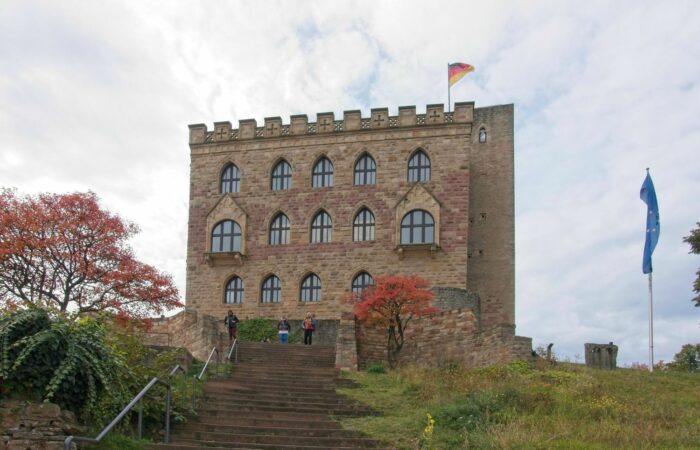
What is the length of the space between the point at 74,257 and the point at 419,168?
14397 millimetres

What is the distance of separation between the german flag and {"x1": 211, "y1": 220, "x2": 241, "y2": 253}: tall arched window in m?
11.9

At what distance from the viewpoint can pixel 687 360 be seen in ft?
93.9

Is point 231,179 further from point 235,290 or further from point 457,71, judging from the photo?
point 457,71

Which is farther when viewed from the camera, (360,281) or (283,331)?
(360,281)

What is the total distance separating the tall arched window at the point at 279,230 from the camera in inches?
1398

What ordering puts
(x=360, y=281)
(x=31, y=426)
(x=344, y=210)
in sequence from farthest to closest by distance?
(x=344, y=210) < (x=360, y=281) < (x=31, y=426)

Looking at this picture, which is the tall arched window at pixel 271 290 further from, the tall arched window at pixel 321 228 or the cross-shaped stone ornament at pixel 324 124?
the cross-shaped stone ornament at pixel 324 124

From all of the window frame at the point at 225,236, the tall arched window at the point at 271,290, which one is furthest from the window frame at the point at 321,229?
the window frame at the point at 225,236

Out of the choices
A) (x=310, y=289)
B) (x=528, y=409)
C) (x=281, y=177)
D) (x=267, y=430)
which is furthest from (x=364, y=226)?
(x=267, y=430)

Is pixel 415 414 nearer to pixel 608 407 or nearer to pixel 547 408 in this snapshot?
pixel 547 408

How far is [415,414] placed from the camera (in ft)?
52.1

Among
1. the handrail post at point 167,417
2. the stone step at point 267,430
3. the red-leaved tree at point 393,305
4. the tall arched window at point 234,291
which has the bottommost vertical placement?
the stone step at point 267,430

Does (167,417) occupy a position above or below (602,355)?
below

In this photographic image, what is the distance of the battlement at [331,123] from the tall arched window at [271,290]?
6423 millimetres
